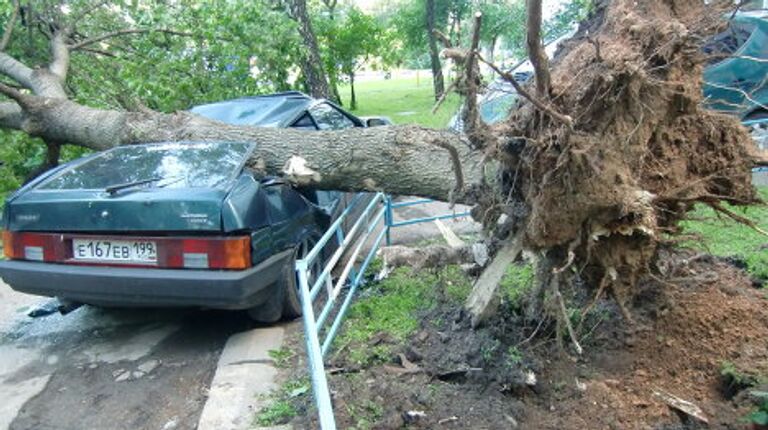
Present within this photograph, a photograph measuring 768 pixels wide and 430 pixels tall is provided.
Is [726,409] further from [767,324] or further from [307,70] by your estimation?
[307,70]

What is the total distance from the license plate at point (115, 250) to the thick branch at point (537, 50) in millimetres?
2453

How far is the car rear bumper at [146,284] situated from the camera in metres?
3.55

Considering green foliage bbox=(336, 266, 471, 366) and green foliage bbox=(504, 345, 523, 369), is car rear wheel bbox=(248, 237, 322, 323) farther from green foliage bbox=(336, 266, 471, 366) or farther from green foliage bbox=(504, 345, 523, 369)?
green foliage bbox=(504, 345, 523, 369)

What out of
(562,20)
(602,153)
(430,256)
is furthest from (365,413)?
(562,20)

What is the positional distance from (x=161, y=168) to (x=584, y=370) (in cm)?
303

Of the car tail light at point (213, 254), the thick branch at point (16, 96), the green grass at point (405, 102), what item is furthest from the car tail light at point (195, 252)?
the thick branch at point (16, 96)

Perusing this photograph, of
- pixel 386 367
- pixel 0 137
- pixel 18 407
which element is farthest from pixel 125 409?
pixel 0 137

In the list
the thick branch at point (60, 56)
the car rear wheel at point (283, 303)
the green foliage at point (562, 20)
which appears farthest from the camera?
the thick branch at point (60, 56)

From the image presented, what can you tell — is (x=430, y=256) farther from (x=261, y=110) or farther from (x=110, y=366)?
(x=261, y=110)

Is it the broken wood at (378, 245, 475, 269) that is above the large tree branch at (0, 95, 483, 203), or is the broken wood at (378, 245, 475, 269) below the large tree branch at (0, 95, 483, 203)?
below

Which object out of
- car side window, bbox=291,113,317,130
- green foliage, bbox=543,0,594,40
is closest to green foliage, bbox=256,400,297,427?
car side window, bbox=291,113,317,130

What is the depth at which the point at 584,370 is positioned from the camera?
3.37 metres

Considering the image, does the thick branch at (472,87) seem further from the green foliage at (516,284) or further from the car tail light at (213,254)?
the car tail light at (213,254)

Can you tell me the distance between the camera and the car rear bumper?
3.55m
